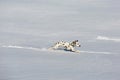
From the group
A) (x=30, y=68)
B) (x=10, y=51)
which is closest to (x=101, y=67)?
(x=30, y=68)

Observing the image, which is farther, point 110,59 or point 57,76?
point 110,59

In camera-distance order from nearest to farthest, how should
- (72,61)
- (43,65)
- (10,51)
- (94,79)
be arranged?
(94,79)
(43,65)
(72,61)
(10,51)

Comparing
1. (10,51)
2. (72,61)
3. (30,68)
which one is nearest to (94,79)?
(30,68)

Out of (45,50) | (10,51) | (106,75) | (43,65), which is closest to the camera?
(106,75)

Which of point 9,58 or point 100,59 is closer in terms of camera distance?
point 9,58

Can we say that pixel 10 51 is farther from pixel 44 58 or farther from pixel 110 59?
pixel 110 59

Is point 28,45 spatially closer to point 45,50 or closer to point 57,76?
point 45,50

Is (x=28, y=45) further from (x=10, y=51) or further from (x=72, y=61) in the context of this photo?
(x=72, y=61)

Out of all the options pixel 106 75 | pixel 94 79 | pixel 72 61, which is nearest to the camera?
pixel 94 79

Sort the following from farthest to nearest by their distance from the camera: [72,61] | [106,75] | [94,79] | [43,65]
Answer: [72,61], [43,65], [106,75], [94,79]

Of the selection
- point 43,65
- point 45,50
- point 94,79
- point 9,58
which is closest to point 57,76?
point 94,79
